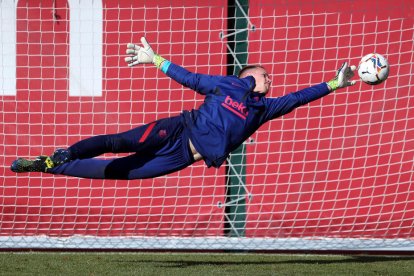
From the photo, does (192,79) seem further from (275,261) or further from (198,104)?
(198,104)

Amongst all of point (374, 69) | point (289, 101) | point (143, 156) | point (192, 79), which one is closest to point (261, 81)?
point (289, 101)

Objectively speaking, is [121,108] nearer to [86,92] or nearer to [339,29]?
[86,92]

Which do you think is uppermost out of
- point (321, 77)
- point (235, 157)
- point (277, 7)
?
point (277, 7)

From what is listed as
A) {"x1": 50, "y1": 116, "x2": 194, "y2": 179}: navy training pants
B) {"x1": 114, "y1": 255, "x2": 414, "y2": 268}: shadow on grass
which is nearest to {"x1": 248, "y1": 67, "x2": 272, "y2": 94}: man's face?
{"x1": 50, "y1": 116, "x2": 194, "y2": 179}: navy training pants

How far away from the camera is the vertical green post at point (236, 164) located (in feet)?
33.1

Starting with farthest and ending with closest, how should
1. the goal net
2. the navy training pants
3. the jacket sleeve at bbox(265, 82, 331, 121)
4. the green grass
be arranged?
the goal net, the green grass, the jacket sleeve at bbox(265, 82, 331, 121), the navy training pants

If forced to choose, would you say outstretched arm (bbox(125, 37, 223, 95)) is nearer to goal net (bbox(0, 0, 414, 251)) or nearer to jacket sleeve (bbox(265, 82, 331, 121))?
jacket sleeve (bbox(265, 82, 331, 121))

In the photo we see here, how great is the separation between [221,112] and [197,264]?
1803 millimetres

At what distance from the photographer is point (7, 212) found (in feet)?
33.6

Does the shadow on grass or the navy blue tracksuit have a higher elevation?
the navy blue tracksuit

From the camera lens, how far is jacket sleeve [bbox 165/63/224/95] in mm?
7406

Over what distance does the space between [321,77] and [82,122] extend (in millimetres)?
2489

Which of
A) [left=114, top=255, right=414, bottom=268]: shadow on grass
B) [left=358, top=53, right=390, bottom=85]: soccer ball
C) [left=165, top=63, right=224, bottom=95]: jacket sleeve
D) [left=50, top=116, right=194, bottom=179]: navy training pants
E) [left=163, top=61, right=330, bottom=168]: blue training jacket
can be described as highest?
[left=358, top=53, right=390, bottom=85]: soccer ball

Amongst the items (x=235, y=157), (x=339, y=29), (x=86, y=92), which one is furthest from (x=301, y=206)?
(x=86, y=92)
